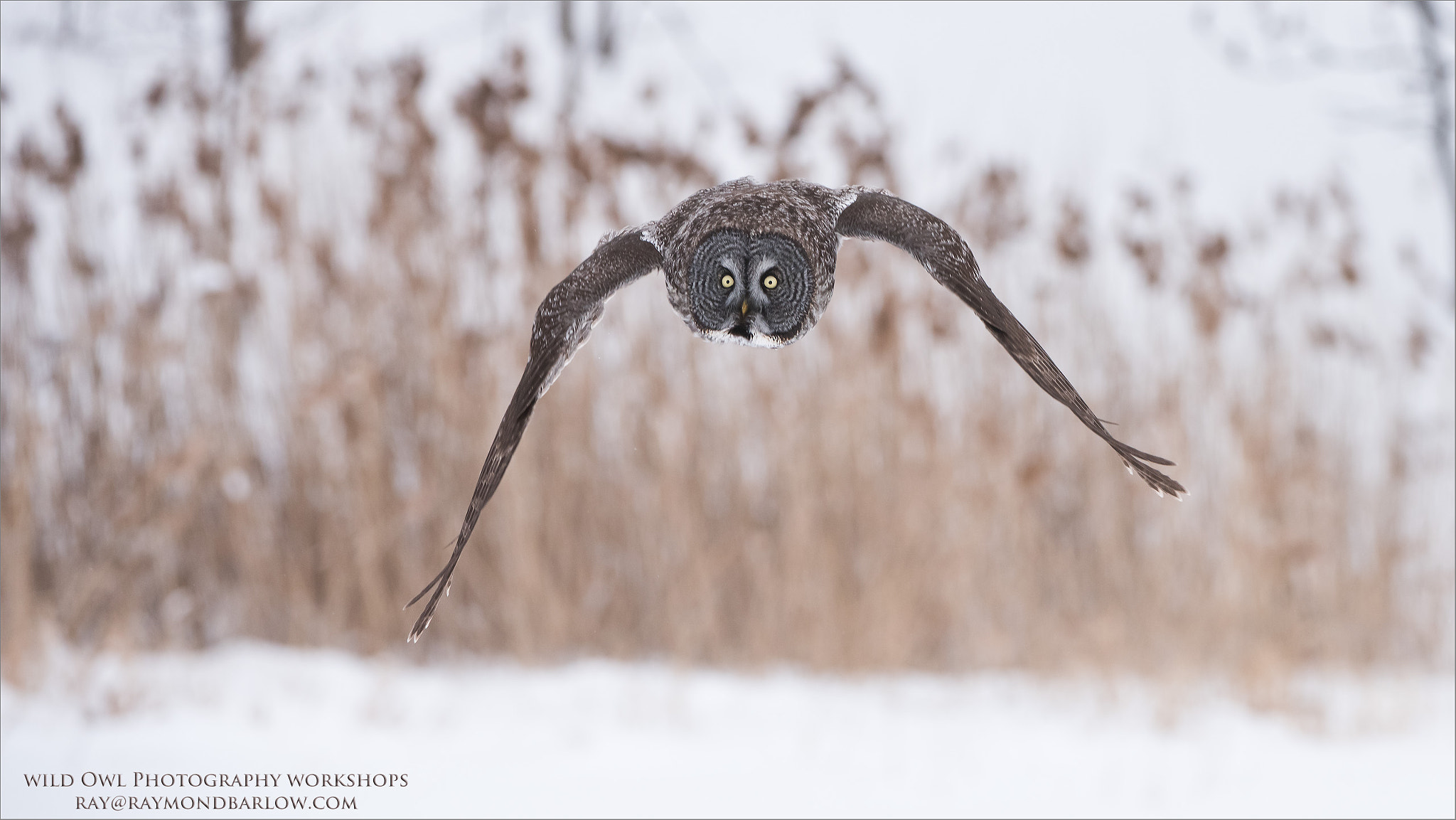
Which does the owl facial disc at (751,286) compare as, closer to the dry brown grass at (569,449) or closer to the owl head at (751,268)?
the owl head at (751,268)

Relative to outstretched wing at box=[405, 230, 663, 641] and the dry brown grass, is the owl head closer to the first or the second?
outstretched wing at box=[405, 230, 663, 641]

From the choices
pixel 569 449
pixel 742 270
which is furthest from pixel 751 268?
pixel 569 449

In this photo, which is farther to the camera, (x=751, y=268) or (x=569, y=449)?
(x=569, y=449)

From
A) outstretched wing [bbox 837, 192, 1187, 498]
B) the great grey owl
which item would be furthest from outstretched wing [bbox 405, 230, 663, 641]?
outstretched wing [bbox 837, 192, 1187, 498]

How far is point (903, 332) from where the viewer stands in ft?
8.41

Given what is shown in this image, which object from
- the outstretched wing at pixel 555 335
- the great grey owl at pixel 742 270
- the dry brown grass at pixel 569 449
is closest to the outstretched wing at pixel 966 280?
the great grey owl at pixel 742 270

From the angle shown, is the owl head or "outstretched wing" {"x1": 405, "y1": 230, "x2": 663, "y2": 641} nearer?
"outstretched wing" {"x1": 405, "y1": 230, "x2": 663, "y2": 641}

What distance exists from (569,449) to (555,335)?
162cm

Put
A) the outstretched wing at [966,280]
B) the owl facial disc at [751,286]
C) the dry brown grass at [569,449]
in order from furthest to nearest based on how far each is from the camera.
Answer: the dry brown grass at [569,449], the owl facial disc at [751,286], the outstretched wing at [966,280]

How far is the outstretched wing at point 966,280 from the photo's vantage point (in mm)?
745

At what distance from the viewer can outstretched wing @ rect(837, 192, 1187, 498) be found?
745 mm

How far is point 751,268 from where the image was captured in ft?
2.85

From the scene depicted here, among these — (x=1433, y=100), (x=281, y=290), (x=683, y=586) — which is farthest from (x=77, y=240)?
(x=1433, y=100)

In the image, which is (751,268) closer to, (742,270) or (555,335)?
(742,270)
